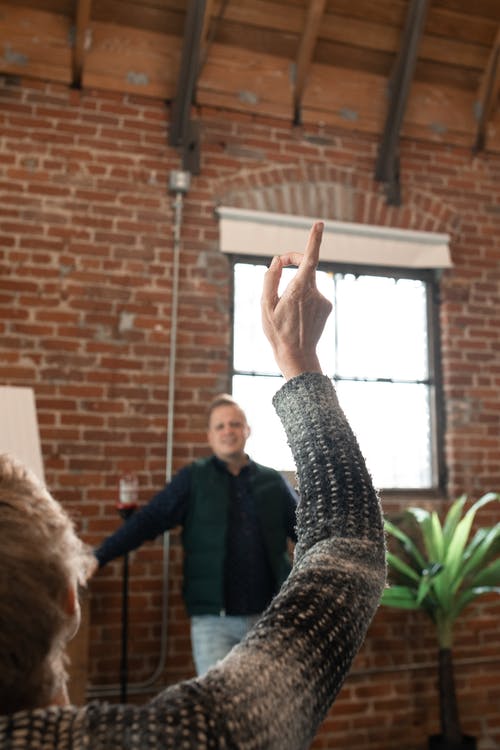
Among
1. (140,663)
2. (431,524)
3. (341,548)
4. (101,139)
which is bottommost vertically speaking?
(140,663)

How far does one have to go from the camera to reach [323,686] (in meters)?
0.50

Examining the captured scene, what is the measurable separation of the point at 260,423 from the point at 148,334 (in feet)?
2.36

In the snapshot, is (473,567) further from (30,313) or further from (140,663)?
(30,313)

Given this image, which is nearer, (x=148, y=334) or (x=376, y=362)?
(x=148, y=334)

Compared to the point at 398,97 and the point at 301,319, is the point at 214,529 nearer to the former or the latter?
the point at 301,319

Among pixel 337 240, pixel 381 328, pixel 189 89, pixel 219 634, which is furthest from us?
pixel 381 328

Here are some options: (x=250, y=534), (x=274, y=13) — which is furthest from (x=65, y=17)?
(x=250, y=534)

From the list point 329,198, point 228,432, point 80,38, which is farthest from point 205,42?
point 228,432

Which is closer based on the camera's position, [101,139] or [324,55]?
[101,139]

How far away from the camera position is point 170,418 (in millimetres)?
3312

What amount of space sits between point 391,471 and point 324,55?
2.27 m

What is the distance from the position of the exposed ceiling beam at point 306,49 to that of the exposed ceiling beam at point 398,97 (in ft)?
1.52

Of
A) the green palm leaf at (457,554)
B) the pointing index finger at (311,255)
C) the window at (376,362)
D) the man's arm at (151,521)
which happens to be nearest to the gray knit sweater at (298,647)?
the pointing index finger at (311,255)

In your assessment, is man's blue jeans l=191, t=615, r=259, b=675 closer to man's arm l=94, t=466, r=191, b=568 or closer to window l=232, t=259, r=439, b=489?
man's arm l=94, t=466, r=191, b=568
